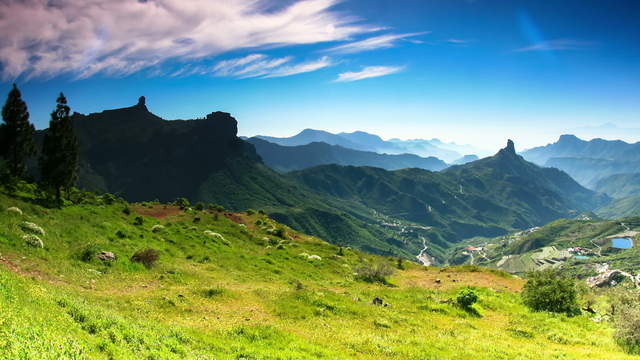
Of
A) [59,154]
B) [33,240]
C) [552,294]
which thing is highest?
[59,154]

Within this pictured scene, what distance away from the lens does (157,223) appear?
174 ft

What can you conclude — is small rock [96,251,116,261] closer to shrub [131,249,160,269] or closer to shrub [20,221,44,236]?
shrub [131,249,160,269]

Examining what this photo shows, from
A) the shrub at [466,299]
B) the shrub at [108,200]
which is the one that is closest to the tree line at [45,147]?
the shrub at [108,200]

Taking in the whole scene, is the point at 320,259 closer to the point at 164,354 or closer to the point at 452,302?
the point at 452,302

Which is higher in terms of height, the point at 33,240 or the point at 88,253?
the point at 33,240

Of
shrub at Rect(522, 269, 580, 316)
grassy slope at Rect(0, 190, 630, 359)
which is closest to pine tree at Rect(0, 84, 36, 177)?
grassy slope at Rect(0, 190, 630, 359)

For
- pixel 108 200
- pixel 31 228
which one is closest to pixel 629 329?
pixel 31 228

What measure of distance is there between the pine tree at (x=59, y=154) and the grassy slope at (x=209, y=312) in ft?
15.4

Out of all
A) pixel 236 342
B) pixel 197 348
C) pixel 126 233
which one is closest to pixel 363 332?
pixel 236 342

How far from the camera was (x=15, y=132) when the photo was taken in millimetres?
54594

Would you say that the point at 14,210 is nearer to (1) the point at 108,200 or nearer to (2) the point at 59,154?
(2) the point at 59,154

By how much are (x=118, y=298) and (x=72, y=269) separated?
7.35m

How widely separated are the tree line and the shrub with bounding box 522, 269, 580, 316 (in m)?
57.2

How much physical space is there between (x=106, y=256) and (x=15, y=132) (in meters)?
39.1
